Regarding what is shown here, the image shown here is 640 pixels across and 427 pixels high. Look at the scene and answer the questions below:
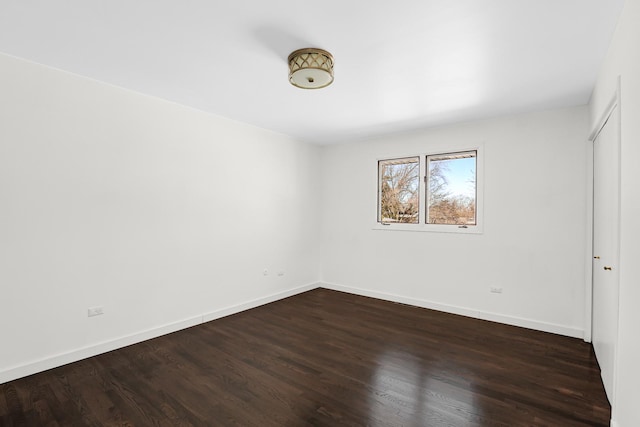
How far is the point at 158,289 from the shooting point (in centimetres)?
337

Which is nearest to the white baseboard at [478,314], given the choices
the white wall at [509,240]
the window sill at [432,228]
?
the white wall at [509,240]

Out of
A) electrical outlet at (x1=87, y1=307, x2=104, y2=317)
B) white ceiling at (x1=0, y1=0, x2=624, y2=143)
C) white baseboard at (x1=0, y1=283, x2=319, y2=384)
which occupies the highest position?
white ceiling at (x1=0, y1=0, x2=624, y2=143)

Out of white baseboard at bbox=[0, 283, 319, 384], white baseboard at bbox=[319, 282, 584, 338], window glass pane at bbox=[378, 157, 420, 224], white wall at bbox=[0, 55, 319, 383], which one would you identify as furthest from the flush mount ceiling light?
white baseboard at bbox=[319, 282, 584, 338]

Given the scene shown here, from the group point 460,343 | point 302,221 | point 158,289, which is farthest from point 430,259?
point 158,289

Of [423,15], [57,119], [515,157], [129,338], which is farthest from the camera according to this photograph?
[515,157]

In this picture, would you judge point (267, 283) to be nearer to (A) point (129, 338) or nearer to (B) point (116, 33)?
(A) point (129, 338)

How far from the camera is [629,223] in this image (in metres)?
1.64

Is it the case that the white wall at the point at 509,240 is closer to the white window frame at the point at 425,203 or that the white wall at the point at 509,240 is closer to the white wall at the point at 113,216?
the white window frame at the point at 425,203

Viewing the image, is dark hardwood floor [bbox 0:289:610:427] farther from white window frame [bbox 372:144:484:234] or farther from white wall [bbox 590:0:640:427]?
white window frame [bbox 372:144:484:234]

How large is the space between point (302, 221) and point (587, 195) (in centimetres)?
377

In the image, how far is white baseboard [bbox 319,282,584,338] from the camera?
3434 mm

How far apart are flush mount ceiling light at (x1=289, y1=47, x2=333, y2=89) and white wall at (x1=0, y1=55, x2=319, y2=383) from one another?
1843mm

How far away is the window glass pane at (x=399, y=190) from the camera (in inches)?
184

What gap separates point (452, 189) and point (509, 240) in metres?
0.98
